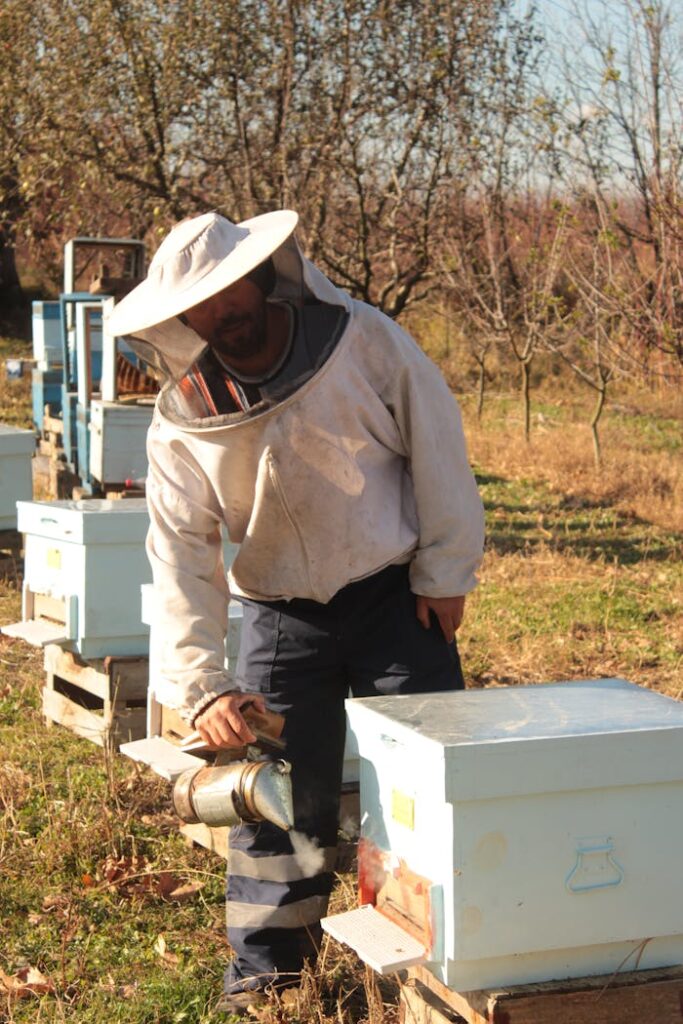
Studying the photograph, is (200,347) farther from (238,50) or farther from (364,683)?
(238,50)

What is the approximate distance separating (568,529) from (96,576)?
4528 mm

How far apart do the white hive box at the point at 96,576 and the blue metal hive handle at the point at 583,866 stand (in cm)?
240

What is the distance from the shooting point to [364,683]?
2.76m

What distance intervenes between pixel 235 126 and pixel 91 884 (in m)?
6.91

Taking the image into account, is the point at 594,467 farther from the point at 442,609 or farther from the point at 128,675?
the point at 442,609

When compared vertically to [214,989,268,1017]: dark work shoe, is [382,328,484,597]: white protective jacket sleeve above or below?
above

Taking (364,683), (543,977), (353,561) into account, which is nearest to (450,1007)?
Answer: (543,977)

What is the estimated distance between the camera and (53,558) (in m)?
4.52

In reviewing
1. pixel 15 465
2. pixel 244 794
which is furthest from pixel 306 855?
pixel 15 465

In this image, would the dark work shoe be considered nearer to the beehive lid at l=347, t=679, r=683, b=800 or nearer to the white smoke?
→ the white smoke

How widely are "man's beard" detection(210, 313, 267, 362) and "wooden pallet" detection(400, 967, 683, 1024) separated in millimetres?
1199

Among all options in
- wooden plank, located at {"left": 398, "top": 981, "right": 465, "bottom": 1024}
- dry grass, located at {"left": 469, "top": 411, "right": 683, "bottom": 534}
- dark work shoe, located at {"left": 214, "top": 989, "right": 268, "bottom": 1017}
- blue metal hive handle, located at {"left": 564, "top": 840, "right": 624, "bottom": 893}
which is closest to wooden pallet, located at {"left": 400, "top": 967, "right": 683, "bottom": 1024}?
wooden plank, located at {"left": 398, "top": 981, "right": 465, "bottom": 1024}

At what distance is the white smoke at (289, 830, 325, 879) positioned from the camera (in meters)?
2.76

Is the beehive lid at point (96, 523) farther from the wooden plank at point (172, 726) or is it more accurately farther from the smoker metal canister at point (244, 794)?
the smoker metal canister at point (244, 794)
